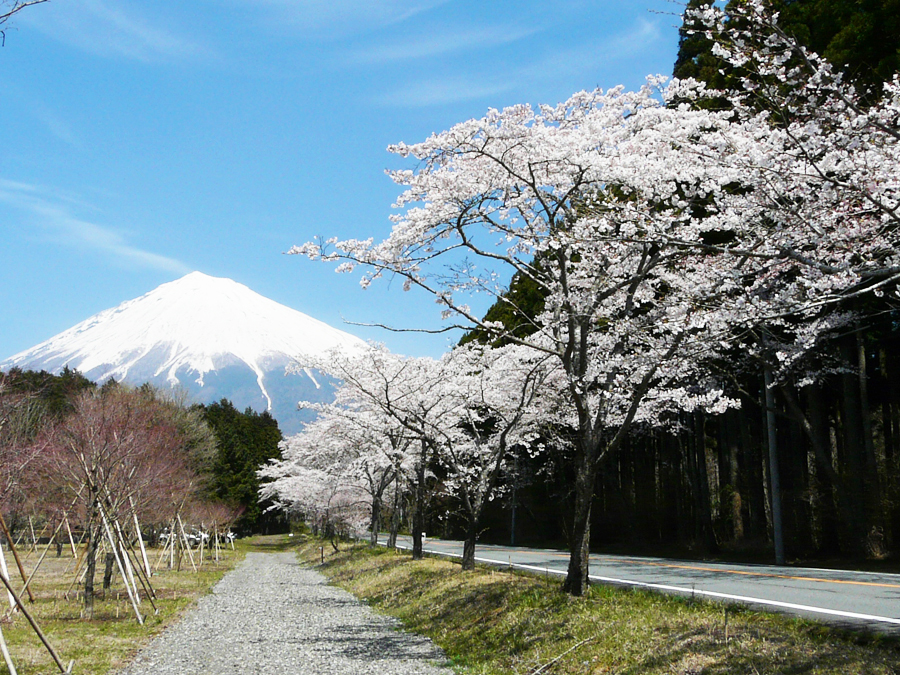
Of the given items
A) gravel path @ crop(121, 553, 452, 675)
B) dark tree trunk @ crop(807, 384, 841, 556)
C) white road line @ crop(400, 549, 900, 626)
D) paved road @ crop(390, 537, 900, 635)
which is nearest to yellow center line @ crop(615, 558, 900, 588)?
paved road @ crop(390, 537, 900, 635)

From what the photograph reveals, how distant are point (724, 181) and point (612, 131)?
8.84 feet

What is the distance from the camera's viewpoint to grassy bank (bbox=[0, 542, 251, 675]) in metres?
9.05

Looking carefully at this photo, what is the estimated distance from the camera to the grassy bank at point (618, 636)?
5.95 meters

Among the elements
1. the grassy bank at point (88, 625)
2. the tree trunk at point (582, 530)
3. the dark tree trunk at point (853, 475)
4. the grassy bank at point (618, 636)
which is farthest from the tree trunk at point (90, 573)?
the dark tree trunk at point (853, 475)

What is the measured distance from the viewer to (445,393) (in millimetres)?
18984

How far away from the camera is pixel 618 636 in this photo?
24.3ft

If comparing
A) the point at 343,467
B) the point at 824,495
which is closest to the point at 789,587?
the point at 824,495

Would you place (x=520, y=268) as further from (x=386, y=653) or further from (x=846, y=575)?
(x=846, y=575)

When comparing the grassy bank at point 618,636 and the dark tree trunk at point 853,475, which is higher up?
the dark tree trunk at point 853,475

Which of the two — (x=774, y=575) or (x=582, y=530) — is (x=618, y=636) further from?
(x=774, y=575)

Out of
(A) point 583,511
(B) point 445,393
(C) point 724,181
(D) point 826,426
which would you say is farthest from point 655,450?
(C) point 724,181

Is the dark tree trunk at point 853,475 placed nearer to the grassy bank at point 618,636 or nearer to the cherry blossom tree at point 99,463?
the grassy bank at point 618,636

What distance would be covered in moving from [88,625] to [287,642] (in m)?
4.31

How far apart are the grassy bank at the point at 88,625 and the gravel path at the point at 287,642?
393 mm
